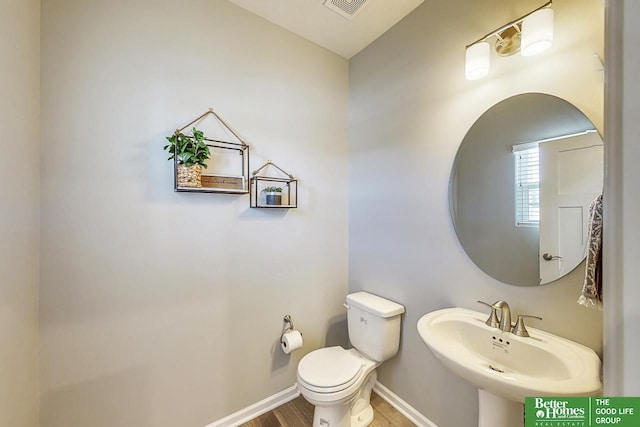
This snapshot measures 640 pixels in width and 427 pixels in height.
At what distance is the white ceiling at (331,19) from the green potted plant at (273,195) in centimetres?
118

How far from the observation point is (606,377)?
340mm

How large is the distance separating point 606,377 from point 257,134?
5.67 ft

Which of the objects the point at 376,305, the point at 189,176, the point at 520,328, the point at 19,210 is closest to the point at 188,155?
the point at 189,176

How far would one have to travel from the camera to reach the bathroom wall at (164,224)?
113 cm

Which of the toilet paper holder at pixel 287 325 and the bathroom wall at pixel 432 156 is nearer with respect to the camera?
the bathroom wall at pixel 432 156

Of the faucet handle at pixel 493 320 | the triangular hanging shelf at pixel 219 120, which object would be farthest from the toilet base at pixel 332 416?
the triangular hanging shelf at pixel 219 120

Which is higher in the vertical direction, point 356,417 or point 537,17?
point 537,17

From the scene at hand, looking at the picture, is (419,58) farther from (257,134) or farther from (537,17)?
(257,134)

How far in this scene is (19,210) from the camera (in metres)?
0.94

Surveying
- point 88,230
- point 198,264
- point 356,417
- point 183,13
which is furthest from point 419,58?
point 356,417

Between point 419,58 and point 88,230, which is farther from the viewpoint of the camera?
point 419,58

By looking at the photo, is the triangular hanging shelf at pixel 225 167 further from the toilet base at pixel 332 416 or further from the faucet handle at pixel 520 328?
the faucet handle at pixel 520 328

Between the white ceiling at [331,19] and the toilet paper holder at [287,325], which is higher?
the white ceiling at [331,19]

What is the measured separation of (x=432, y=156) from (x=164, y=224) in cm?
161
